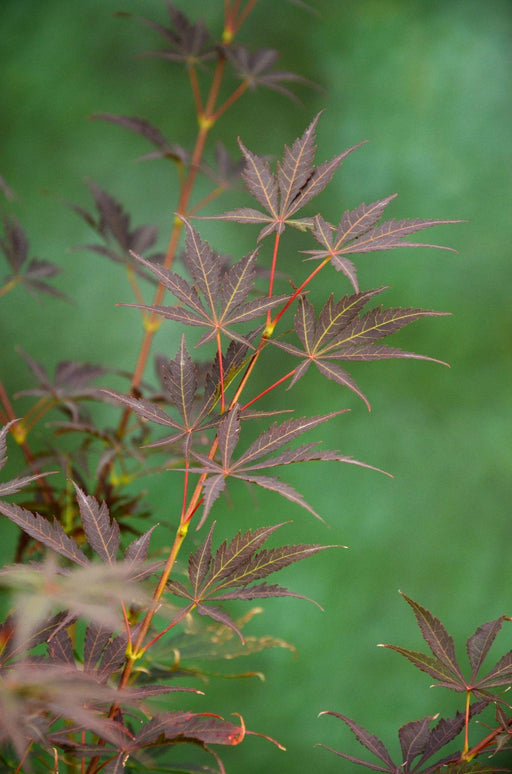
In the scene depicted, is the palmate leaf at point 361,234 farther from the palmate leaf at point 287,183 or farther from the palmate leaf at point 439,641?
the palmate leaf at point 439,641

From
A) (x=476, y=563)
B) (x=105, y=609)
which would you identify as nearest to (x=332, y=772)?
(x=476, y=563)

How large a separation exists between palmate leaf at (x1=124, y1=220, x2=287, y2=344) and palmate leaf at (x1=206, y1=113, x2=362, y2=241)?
3 centimetres

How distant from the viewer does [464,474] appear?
4.44 feet

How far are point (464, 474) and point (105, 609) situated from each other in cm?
110

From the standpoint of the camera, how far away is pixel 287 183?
528 millimetres

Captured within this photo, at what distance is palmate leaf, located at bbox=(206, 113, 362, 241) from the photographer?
521 millimetres

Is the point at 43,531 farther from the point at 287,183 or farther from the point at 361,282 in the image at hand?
the point at 361,282

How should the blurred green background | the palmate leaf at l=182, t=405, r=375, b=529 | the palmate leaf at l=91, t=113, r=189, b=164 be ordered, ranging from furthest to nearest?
the blurred green background, the palmate leaf at l=91, t=113, r=189, b=164, the palmate leaf at l=182, t=405, r=375, b=529

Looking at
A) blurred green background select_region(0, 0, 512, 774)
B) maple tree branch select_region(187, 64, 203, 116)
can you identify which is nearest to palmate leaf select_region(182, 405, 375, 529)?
maple tree branch select_region(187, 64, 203, 116)

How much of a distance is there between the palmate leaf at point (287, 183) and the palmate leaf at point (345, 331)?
67 mm

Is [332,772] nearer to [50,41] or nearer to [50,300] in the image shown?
[50,300]

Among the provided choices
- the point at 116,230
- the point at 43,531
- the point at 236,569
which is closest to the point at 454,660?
the point at 236,569

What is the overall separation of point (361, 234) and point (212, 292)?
0.36 feet

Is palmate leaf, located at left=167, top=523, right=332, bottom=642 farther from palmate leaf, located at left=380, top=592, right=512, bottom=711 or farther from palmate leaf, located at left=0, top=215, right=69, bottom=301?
palmate leaf, located at left=0, top=215, right=69, bottom=301
